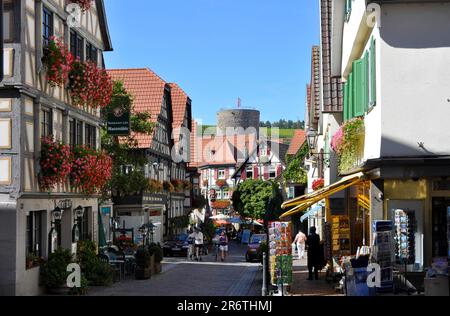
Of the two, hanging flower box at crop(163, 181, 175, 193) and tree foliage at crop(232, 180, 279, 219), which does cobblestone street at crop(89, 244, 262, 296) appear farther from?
tree foliage at crop(232, 180, 279, 219)

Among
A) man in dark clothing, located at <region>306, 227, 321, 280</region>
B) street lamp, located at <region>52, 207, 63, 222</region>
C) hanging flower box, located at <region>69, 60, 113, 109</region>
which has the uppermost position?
hanging flower box, located at <region>69, 60, 113, 109</region>

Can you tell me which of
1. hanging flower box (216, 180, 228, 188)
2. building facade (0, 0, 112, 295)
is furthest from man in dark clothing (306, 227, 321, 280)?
hanging flower box (216, 180, 228, 188)

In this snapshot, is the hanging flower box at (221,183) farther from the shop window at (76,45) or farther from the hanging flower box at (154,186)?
the shop window at (76,45)

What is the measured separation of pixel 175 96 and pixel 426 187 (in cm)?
4053

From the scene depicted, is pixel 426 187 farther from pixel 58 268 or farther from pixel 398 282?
pixel 58 268

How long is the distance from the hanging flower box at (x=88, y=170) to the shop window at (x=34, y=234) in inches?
65.7

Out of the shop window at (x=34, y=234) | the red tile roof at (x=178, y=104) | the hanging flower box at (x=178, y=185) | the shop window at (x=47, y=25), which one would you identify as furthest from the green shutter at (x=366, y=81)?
the hanging flower box at (x=178, y=185)

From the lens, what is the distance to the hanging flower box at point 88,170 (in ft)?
68.4

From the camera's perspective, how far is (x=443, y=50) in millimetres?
14086

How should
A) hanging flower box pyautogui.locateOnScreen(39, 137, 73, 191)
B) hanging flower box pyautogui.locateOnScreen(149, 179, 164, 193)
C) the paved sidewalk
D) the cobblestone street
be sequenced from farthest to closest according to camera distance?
hanging flower box pyautogui.locateOnScreen(149, 179, 164, 193) < the cobblestone street < hanging flower box pyautogui.locateOnScreen(39, 137, 73, 191) < the paved sidewalk

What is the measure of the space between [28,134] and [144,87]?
95.5 ft

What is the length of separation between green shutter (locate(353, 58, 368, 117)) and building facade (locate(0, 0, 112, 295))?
25.6 feet

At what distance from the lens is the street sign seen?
2817 cm
